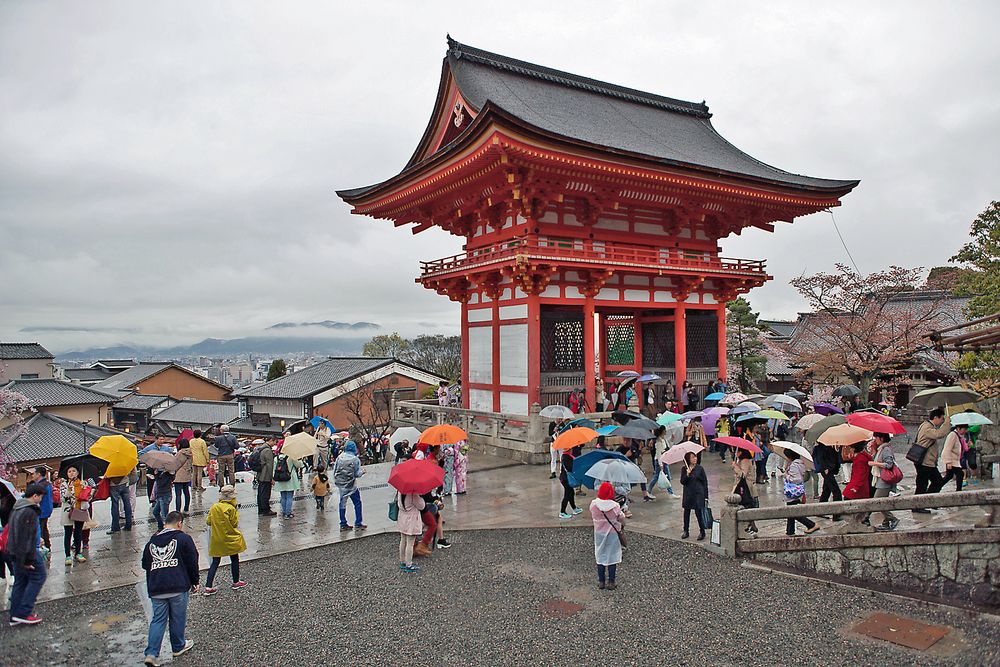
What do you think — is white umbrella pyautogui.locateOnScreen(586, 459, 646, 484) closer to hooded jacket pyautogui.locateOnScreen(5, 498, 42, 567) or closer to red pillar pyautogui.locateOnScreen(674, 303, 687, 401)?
hooded jacket pyautogui.locateOnScreen(5, 498, 42, 567)

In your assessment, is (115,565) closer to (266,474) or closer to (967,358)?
(266,474)

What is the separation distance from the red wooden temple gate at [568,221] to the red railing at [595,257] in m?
0.07

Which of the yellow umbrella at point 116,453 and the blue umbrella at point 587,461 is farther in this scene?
the yellow umbrella at point 116,453

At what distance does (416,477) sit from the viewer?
9219mm

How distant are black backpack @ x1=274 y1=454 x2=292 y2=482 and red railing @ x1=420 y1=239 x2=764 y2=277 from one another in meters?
8.90

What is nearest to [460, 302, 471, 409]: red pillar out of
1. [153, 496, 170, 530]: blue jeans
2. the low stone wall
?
[153, 496, 170, 530]: blue jeans

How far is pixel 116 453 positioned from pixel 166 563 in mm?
5189

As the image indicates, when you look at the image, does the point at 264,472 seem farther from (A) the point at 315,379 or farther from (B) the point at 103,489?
(A) the point at 315,379

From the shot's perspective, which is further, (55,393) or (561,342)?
(55,393)

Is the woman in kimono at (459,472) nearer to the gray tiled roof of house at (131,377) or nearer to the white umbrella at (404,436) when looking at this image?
the white umbrella at (404,436)

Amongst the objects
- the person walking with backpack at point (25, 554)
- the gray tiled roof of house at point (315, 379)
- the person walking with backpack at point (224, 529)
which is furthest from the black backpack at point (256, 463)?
the gray tiled roof of house at point (315, 379)

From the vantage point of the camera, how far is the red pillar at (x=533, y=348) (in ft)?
63.9

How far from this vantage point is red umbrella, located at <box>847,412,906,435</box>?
10148mm

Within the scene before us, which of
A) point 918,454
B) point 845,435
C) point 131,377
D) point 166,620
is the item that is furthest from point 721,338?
point 131,377
